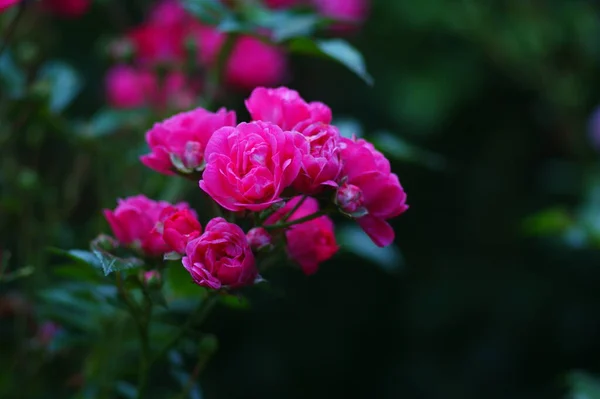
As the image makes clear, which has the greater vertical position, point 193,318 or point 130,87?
point 193,318

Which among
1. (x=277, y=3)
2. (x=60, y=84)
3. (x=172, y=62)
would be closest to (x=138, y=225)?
(x=60, y=84)

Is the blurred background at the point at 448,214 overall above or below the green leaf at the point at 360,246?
below

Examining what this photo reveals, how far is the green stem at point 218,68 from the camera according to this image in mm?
986

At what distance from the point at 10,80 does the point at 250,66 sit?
48 cm

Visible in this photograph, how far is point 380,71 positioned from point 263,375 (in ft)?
2.61

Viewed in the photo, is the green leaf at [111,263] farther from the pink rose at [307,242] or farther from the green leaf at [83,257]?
the pink rose at [307,242]

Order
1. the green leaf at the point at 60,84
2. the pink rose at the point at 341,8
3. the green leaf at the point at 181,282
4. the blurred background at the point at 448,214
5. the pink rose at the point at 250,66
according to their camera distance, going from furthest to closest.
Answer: the blurred background at the point at 448,214 < the pink rose at the point at 341,8 < the pink rose at the point at 250,66 < the green leaf at the point at 60,84 < the green leaf at the point at 181,282

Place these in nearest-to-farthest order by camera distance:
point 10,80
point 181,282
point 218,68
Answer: point 181,282, point 10,80, point 218,68

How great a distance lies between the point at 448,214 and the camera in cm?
219

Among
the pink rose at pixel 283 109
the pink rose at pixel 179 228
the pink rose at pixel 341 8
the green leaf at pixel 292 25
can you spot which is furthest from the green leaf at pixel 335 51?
the pink rose at pixel 341 8

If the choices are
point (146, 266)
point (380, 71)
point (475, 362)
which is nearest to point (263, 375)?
point (475, 362)

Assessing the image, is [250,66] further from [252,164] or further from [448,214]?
[448,214]

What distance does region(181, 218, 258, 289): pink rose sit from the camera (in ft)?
1.90

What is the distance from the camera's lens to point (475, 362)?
1862 millimetres
